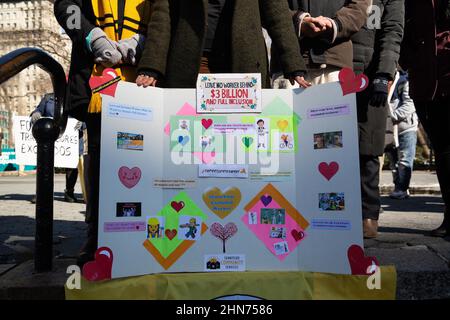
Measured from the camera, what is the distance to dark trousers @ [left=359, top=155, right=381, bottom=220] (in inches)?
126

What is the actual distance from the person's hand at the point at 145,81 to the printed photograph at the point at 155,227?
65 cm

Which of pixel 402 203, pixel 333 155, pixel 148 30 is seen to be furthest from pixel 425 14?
pixel 402 203

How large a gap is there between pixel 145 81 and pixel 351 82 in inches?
39.3

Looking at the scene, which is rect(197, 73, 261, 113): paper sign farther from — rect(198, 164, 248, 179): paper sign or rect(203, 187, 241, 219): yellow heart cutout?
rect(203, 187, 241, 219): yellow heart cutout

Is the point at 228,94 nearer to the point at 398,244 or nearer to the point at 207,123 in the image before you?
the point at 207,123

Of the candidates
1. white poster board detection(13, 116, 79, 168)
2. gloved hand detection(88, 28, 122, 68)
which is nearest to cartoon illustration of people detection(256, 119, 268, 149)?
gloved hand detection(88, 28, 122, 68)

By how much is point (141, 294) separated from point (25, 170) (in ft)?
72.6

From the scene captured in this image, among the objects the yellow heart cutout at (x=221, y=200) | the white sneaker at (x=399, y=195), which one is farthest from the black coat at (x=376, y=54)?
the white sneaker at (x=399, y=195)

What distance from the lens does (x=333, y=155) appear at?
83.7 inches

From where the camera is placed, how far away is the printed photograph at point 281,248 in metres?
2.13

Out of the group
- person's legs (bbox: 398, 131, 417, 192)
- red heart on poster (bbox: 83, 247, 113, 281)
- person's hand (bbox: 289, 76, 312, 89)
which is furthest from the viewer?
person's legs (bbox: 398, 131, 417, 192)

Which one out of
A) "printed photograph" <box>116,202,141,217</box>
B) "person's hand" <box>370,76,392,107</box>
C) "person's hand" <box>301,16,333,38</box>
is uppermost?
"person's hand" <box>301,16,333,38</box>

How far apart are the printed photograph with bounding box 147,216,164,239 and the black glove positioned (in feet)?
5.51

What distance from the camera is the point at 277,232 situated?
2143 millimetres
